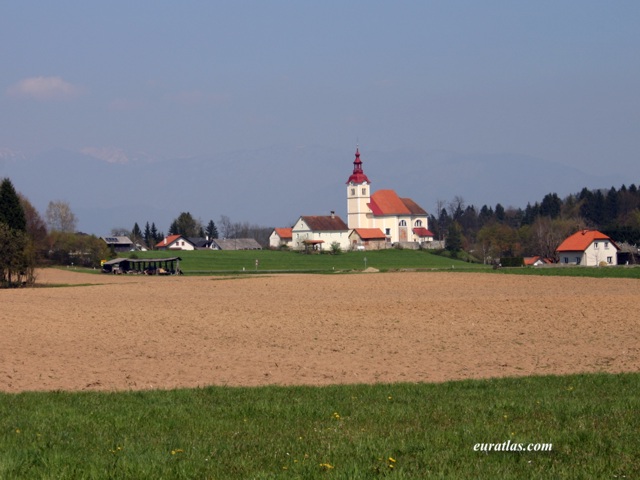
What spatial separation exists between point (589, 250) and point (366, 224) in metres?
61.3

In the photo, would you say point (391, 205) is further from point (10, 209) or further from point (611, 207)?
point (10, 209)

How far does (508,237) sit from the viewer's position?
154250mm

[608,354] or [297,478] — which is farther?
[608,354]

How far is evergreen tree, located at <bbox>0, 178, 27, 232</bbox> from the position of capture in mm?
74456

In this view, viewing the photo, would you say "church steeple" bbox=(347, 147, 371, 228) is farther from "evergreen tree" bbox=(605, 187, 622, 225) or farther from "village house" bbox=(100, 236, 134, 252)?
"evergreen tree" bbox=(605, 187, 622, 225)

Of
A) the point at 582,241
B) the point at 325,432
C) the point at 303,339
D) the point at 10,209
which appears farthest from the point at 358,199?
the point at 325,432

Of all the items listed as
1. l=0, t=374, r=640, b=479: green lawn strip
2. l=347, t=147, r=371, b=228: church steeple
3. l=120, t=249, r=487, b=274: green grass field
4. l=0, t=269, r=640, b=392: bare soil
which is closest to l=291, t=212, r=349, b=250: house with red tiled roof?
l=347, t=147, r=371, b=228: church steeple

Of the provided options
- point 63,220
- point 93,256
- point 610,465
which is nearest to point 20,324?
point 610,465

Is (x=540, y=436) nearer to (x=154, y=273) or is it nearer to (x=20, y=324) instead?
(x=20, y=324)

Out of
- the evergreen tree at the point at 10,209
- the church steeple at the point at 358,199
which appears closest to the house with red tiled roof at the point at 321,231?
the church steeple at the point at 358,199

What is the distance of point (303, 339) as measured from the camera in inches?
1097

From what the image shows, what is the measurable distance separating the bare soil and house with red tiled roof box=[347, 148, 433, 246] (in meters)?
120

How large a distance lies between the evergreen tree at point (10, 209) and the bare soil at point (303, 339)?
23636mm

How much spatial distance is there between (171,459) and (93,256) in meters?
A: 112
